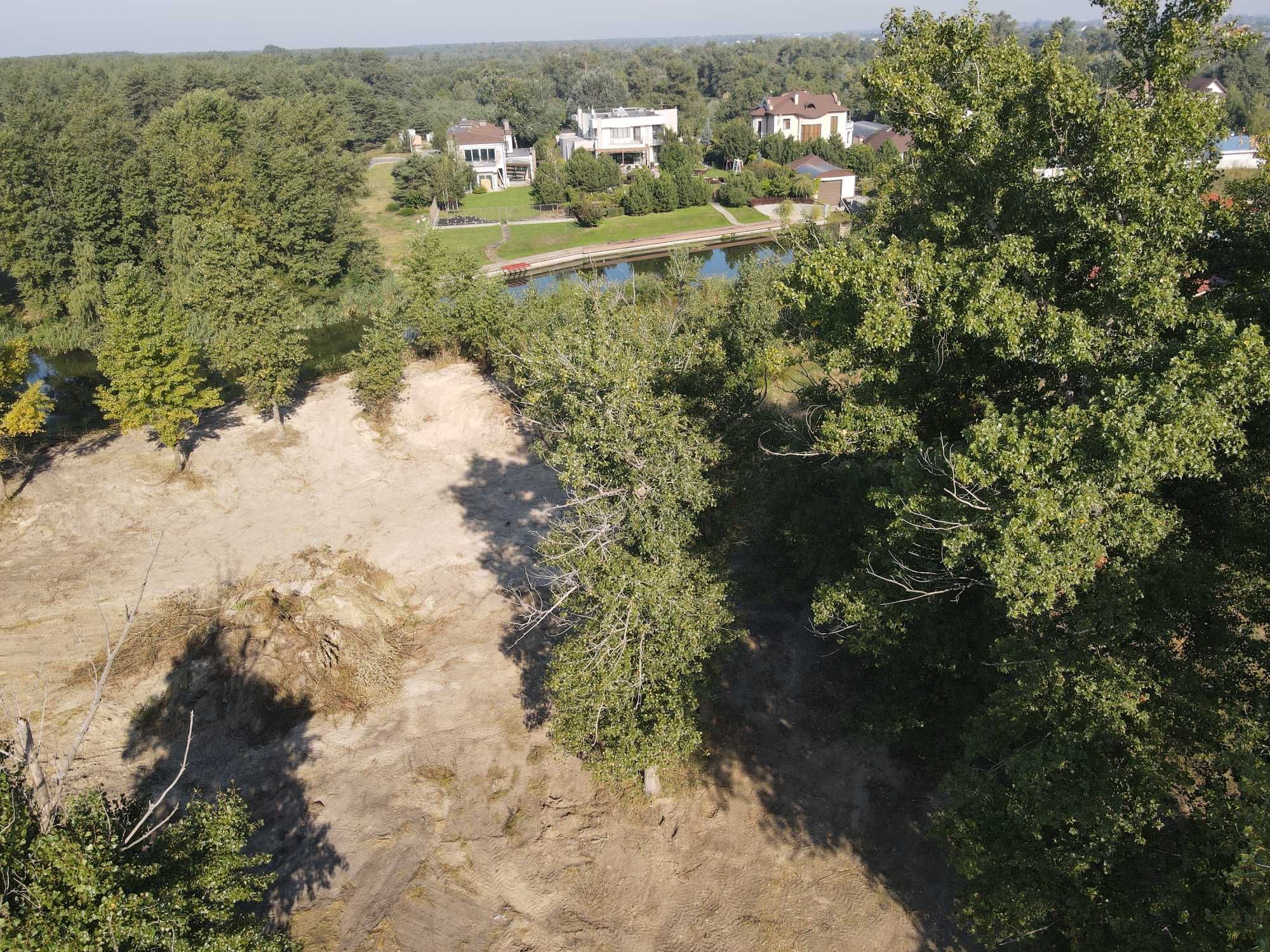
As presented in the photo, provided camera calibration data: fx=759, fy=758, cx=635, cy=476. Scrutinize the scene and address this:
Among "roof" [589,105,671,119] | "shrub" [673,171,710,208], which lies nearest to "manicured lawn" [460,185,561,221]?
"shrub" [673,171,710,208]

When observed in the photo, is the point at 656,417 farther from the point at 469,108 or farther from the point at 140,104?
the point at 469,108

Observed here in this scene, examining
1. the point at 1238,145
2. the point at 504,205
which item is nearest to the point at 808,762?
the point at 504,205

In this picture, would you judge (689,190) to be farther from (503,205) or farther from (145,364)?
(145,364)

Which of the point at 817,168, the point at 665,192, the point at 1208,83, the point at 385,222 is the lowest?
the point at 385,222

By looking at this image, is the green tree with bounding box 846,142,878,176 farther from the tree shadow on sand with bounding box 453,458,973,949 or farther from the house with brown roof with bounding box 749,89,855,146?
the tree shadow on sand with bounding box 453,458,973,949

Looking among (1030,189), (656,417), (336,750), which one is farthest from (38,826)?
(1030,189)

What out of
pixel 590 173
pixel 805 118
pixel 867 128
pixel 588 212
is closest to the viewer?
Result: pixel 588 212

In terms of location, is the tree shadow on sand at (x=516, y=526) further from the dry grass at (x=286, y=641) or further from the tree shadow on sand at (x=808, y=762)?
the dry grass at (x=286, y=641)
